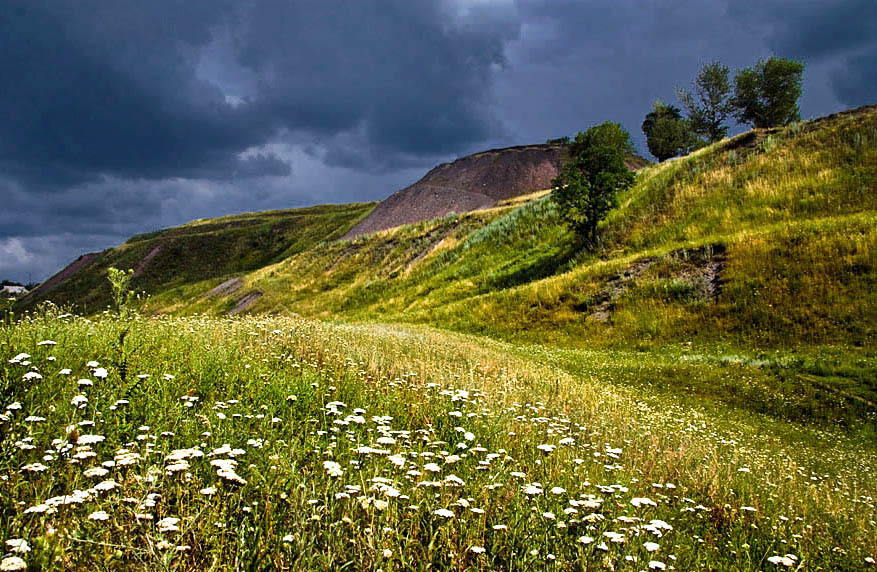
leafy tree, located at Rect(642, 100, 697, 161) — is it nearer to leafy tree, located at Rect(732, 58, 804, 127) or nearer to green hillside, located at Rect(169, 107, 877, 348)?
leafy tree, located at Rect(732, 58, 804, 127)

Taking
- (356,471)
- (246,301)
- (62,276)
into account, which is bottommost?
(356,471)

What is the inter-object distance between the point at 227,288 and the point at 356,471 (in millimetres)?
57684

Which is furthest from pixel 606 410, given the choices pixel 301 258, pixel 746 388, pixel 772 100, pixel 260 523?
pixel 772 100

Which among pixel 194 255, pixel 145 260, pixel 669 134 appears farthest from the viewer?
pixel 145 260

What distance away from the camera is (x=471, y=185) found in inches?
2785

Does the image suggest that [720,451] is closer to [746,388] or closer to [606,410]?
[606,410]

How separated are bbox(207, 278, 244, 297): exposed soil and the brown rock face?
17589 millimetres

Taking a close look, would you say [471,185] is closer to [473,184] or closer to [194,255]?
[473,184]

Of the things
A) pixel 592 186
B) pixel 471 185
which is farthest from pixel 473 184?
pixel 592 186

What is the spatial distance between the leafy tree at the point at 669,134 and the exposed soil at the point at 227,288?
2441 inches

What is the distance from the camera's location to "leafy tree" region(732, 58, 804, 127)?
169 ft

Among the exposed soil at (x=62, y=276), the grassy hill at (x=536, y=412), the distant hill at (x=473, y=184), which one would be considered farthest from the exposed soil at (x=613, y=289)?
the exposed soil at (x=62, y=276)

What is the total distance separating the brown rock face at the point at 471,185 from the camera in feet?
218

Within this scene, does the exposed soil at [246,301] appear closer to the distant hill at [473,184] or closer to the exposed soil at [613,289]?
the distant hill at [473,184]
